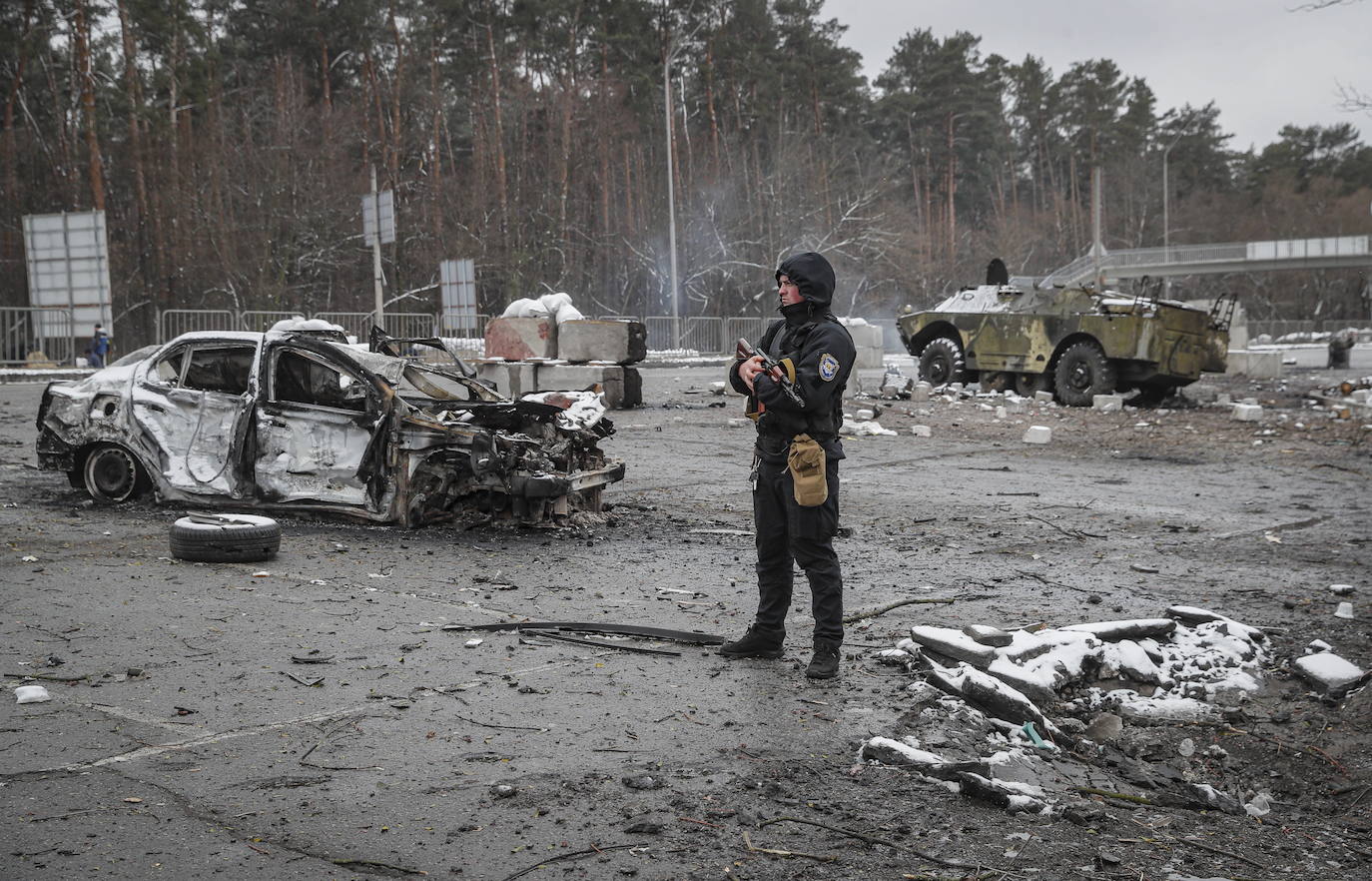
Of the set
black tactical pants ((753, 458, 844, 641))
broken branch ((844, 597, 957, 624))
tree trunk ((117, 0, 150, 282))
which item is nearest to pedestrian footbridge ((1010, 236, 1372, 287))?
tree trunk ((117, 0, 150, 282))

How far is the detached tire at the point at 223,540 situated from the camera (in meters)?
7.80

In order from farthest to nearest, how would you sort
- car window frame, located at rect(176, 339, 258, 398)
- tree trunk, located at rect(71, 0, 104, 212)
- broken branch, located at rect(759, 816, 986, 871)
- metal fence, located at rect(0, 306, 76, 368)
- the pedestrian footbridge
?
the pedestrian footbridge, tree trunk, located at rect(71, 0, 104, 212), metal fence, located at rect(0, 306, 76, 368), car window frame, located at rect(176, 339, 258, 398), broken branch, located at rect(759, 816, 986, 871)

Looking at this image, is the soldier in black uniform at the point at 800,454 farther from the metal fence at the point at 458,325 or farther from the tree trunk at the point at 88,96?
the tree trunk at the point at 88,96

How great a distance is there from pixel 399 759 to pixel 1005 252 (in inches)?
2429

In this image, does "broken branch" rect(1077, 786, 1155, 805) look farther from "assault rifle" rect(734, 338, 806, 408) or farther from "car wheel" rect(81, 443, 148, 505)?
"car wheel" rect(81, 443, 148, 505)

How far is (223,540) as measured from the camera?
25.6 ft

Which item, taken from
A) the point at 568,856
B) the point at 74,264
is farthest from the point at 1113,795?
the point at 74,264

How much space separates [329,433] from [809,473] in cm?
494

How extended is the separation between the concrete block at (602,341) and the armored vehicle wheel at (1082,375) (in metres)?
7.70

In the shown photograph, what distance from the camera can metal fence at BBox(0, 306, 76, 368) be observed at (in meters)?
25.9

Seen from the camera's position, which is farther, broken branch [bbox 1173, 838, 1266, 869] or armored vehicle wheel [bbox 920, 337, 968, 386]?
armored vehicle wheel [bbox 920, 337, 968, 386]

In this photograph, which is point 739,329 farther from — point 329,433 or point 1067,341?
point 329,433

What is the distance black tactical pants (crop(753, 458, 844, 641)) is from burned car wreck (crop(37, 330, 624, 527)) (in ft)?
11.5

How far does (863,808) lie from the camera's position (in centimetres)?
389
